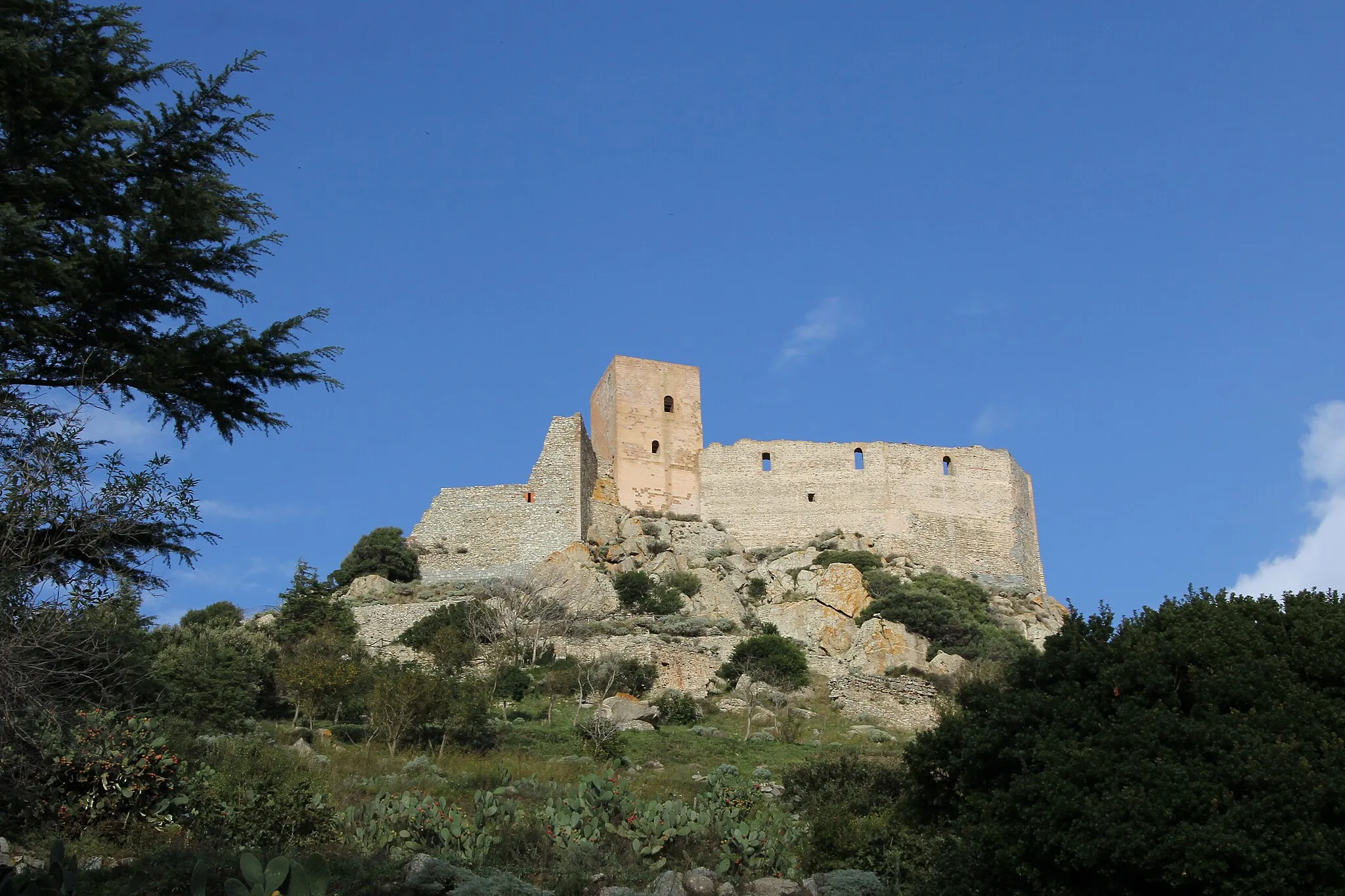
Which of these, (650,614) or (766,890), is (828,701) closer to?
(650,614)

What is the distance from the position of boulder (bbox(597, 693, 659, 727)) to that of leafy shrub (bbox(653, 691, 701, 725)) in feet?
0.61

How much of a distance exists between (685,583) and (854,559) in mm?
7325

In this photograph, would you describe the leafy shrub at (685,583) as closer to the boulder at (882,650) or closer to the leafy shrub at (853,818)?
the boulder at (882,650)

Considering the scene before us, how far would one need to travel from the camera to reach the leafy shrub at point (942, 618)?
32.7 m

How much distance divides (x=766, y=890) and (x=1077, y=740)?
2842 millimetres

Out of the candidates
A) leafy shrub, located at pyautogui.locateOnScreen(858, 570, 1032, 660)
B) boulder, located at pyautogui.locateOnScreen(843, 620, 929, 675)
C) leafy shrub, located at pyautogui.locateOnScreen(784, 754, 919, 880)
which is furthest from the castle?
leafy shrub, located at pyautogui.locateOnScreen(784, 754, 919, 880)

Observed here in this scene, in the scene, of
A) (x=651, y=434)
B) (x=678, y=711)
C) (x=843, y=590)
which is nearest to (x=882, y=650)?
(x=843, y=590)

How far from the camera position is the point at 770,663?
27500mm

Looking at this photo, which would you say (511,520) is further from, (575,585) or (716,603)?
(716,603)

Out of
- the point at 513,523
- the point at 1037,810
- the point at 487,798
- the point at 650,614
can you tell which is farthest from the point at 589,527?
the point at 1037,810

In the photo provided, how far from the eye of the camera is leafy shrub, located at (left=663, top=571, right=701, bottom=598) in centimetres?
3509

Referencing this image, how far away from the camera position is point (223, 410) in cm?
1006

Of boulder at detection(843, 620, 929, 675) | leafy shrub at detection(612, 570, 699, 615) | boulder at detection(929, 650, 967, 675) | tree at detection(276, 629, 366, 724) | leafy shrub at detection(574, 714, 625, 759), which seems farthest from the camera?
leafy shrub at detection(612, 570, 699, 615)

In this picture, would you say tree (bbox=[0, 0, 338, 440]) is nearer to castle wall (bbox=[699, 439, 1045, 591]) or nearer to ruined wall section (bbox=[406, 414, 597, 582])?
ruined wall section (bbox=[406, 414, 597, 582])
